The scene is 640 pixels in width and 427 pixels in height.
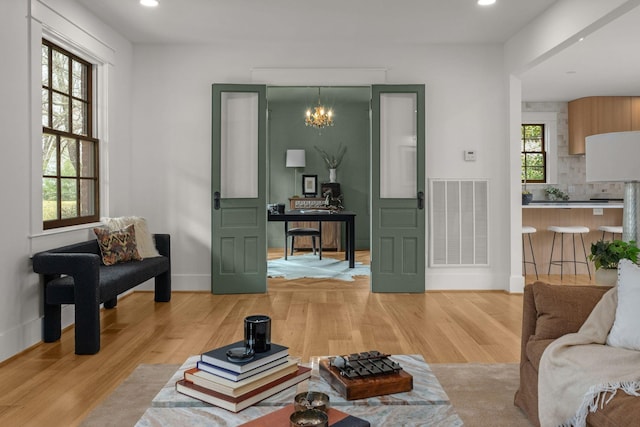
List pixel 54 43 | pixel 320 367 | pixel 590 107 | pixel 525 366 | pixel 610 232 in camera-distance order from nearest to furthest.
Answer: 1. pixel 320 367
2. pixel 525 366
3. pixel 54 43
4. pixel 610 232
5. pixel 590 107

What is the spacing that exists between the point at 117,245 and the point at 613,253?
373 centimetres

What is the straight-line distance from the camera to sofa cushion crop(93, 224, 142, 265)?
4336 millimetres

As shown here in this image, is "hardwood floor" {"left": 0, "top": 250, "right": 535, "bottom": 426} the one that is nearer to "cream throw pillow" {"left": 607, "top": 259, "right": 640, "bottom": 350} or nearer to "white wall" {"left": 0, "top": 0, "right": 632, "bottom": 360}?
"white wall" {"left": 0, "top": 0, "right": 632, "bottom": 360}

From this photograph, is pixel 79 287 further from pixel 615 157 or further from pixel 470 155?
pixel 470 155

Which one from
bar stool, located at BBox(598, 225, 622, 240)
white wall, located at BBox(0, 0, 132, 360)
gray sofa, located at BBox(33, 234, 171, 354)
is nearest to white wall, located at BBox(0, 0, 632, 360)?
white wall, located at BBox(0, 0, 132, 360)

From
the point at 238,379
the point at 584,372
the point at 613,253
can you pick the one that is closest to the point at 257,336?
the point at 238,379

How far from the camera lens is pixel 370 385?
1.68 m

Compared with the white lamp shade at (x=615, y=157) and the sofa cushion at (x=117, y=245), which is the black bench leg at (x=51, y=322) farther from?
the white lamp shade at (x=615, y=157)

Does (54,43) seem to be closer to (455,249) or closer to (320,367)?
(320,367)

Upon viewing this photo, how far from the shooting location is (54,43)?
13.6 ft

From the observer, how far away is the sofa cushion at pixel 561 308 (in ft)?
7.41

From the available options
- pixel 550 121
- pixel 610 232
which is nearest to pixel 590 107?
pixel 550 121

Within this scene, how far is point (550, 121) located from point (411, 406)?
820cm

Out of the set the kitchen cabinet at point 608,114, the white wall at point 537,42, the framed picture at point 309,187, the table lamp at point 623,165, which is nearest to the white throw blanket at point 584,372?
the table lamp at point 623,165
